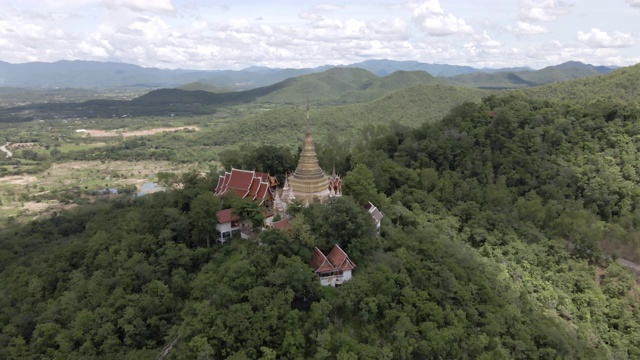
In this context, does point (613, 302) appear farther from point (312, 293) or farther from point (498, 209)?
point (312, 293)

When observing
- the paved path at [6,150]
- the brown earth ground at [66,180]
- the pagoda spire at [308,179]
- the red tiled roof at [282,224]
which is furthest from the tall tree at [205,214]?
the paved path at [6,150]

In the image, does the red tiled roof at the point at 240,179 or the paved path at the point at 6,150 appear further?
the paved path at the point at 6,150

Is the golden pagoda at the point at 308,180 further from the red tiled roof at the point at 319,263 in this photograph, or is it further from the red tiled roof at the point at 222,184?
the red tiled roof at the point at 319,263

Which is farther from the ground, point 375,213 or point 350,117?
point 375,213

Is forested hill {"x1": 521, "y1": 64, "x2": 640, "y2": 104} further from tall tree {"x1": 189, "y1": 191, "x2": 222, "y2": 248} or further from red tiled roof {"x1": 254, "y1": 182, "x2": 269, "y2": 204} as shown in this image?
tall tree {"x1": 189, "y1": 191, "x2": 222, "y2": 248}

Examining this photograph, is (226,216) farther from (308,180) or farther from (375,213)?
(375,213)

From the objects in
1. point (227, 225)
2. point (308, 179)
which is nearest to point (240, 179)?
point (227, 225)
